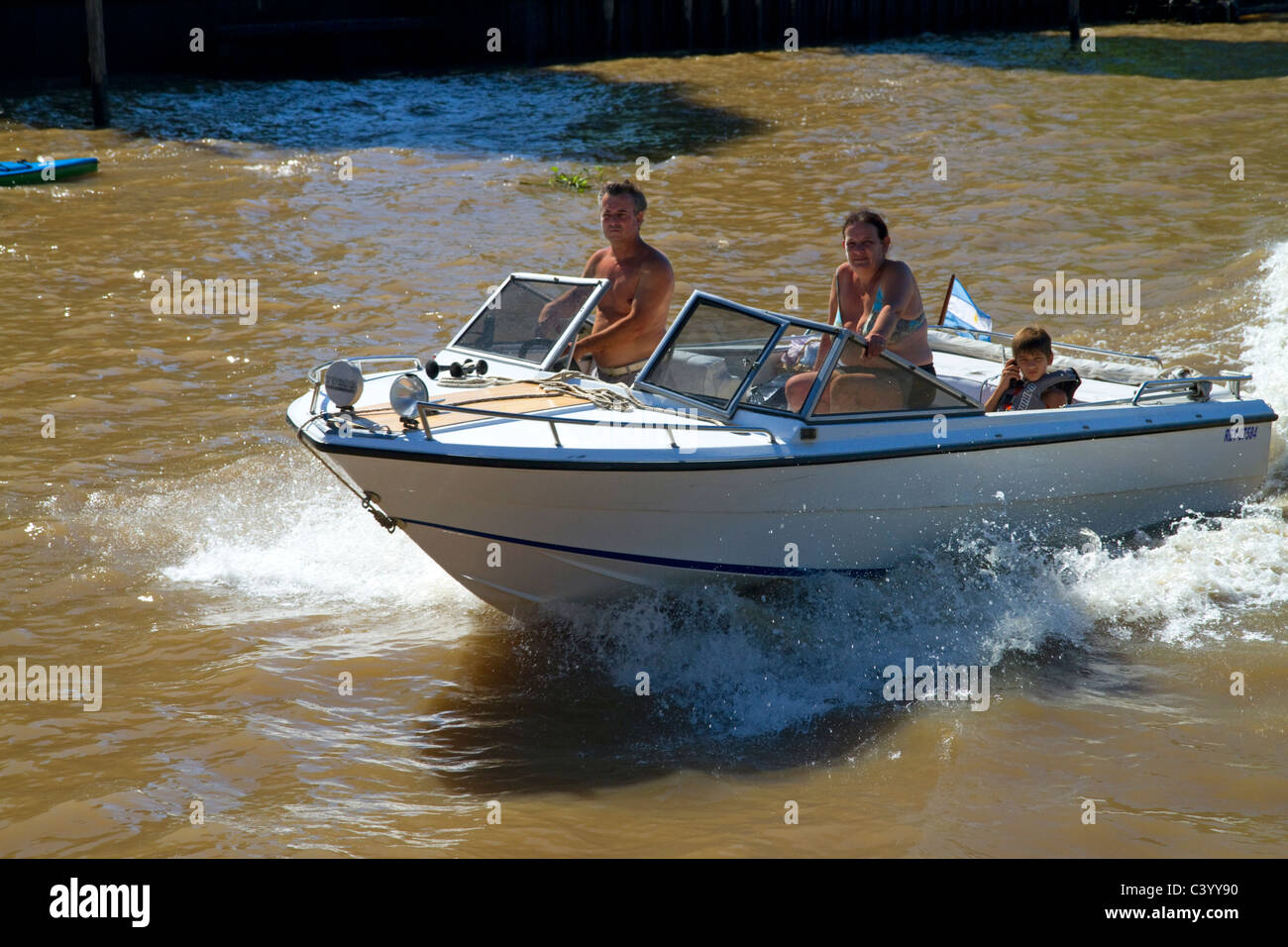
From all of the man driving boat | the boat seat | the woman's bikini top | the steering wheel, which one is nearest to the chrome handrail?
the woman's bikini top

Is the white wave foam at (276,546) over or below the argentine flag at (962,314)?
below

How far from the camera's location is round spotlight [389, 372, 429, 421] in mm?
5527

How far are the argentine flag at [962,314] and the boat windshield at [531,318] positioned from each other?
290cm

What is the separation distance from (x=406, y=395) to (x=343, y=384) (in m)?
0.33

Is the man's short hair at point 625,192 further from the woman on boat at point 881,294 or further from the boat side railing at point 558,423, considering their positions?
the boat side railing at point 558,423

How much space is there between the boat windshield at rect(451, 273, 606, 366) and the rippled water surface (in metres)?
1.32

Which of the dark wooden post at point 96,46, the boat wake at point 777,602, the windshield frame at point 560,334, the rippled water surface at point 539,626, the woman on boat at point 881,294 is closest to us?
the rippled water surface at point 539,626

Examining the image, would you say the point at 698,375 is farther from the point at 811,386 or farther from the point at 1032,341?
the point at 1032,341

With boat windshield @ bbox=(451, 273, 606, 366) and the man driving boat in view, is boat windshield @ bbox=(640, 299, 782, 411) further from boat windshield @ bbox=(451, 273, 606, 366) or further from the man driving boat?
boat windshield @ bbox=(451, 273, 606, 366)

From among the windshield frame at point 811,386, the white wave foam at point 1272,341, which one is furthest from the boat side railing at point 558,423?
the white wave foam at point 1272,341

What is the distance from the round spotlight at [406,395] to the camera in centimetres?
553

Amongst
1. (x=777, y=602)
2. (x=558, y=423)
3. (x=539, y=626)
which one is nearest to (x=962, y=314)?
(x=777, y=602)
